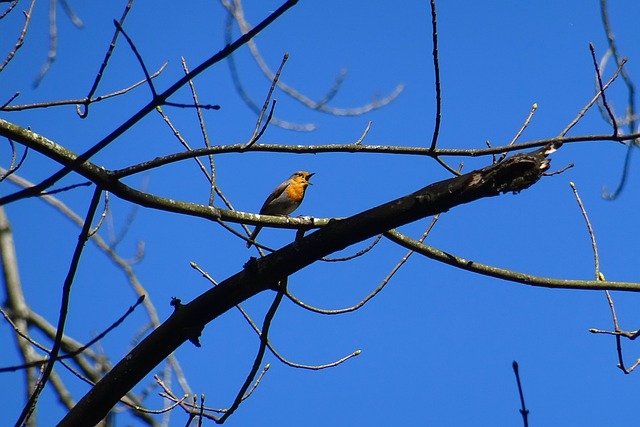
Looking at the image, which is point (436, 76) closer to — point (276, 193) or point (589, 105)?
point (589, 105)

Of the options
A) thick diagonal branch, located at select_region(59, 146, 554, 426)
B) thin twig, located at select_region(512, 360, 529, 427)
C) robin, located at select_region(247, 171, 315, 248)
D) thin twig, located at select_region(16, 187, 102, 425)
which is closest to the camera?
thin twig, located at select_region(512, 360, 529, 427)

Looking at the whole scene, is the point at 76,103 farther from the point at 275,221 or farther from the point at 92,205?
the point at 275,221

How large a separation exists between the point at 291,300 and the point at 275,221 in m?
0.37

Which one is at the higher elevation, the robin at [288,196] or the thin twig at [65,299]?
the robin at [288,196]

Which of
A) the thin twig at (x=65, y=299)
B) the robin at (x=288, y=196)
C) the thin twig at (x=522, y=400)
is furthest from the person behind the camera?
the robin at (x=288, y=196)

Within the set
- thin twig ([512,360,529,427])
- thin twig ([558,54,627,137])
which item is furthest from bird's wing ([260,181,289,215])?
thin twig ([512,360,529,427])

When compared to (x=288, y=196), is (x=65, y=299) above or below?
below

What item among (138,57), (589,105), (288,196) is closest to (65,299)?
(138,57)

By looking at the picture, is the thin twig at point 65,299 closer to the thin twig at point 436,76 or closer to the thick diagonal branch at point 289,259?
the thick diagonal branch at point 289,259

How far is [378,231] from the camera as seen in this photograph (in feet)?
9.64

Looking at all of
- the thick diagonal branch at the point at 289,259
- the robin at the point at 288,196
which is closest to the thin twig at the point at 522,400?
the thick diagonal branch at the point at 289,259

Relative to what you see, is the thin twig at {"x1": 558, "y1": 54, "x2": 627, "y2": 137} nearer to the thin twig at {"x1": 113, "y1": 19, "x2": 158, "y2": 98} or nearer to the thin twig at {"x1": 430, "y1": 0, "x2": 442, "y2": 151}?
the thin twig at {"x1": 430, "y1": 0, "x2": 442, "y2": 151}

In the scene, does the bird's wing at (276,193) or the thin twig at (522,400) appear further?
the bird's wing at (276,193)

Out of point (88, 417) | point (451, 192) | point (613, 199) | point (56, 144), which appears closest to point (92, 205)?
point (56, 144)
